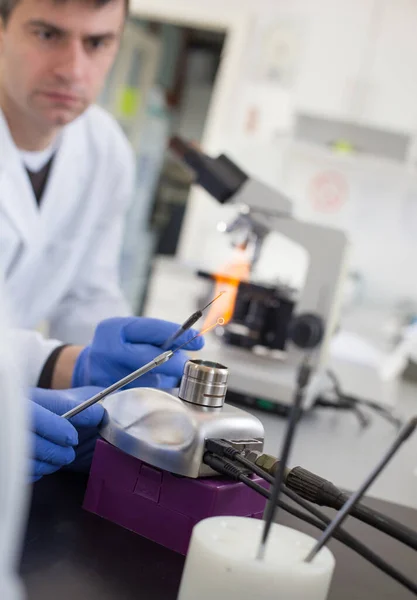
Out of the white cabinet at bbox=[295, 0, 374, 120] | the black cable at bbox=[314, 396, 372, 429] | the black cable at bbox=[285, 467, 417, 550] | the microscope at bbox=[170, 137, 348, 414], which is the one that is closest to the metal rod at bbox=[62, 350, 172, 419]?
the black cable at bbox=[285, 467, 417, 550]

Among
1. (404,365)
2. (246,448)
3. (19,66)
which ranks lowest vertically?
(404,365)

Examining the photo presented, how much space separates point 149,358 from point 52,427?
259 millimetres

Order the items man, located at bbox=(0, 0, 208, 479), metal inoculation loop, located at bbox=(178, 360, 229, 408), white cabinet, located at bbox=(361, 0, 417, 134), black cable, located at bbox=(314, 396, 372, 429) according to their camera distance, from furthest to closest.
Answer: white cabinet, located at bbox=(361, 0, 417, 134), black cable, located at bbox=(314, 396, 372, 429), man, located at bbox=(0, 0, 208, 479), metal inoculation loop, located at bbox=(178, 360, 229, 408)

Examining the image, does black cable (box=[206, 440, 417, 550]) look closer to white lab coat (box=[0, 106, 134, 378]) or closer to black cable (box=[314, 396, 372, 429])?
black cable (box=[314, 396, 372, 429])

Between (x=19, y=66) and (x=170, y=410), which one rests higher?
(x=19, y=66)

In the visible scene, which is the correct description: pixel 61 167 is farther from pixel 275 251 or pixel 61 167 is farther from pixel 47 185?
pixel 275 251

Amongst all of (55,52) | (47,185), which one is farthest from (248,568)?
(47,185)

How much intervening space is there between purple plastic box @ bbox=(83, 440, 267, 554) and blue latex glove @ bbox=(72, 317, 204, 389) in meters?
0.20

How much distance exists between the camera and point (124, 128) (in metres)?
4.82

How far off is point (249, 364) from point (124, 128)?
366 centimetres

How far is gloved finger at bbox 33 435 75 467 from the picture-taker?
578mm

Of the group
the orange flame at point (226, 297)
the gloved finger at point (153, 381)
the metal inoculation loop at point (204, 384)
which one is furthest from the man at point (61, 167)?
the metal inoculation loop at point (204, 384)

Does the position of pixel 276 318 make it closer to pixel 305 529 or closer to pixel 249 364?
pixel 249 364

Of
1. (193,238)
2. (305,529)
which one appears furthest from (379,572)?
(193,238)
